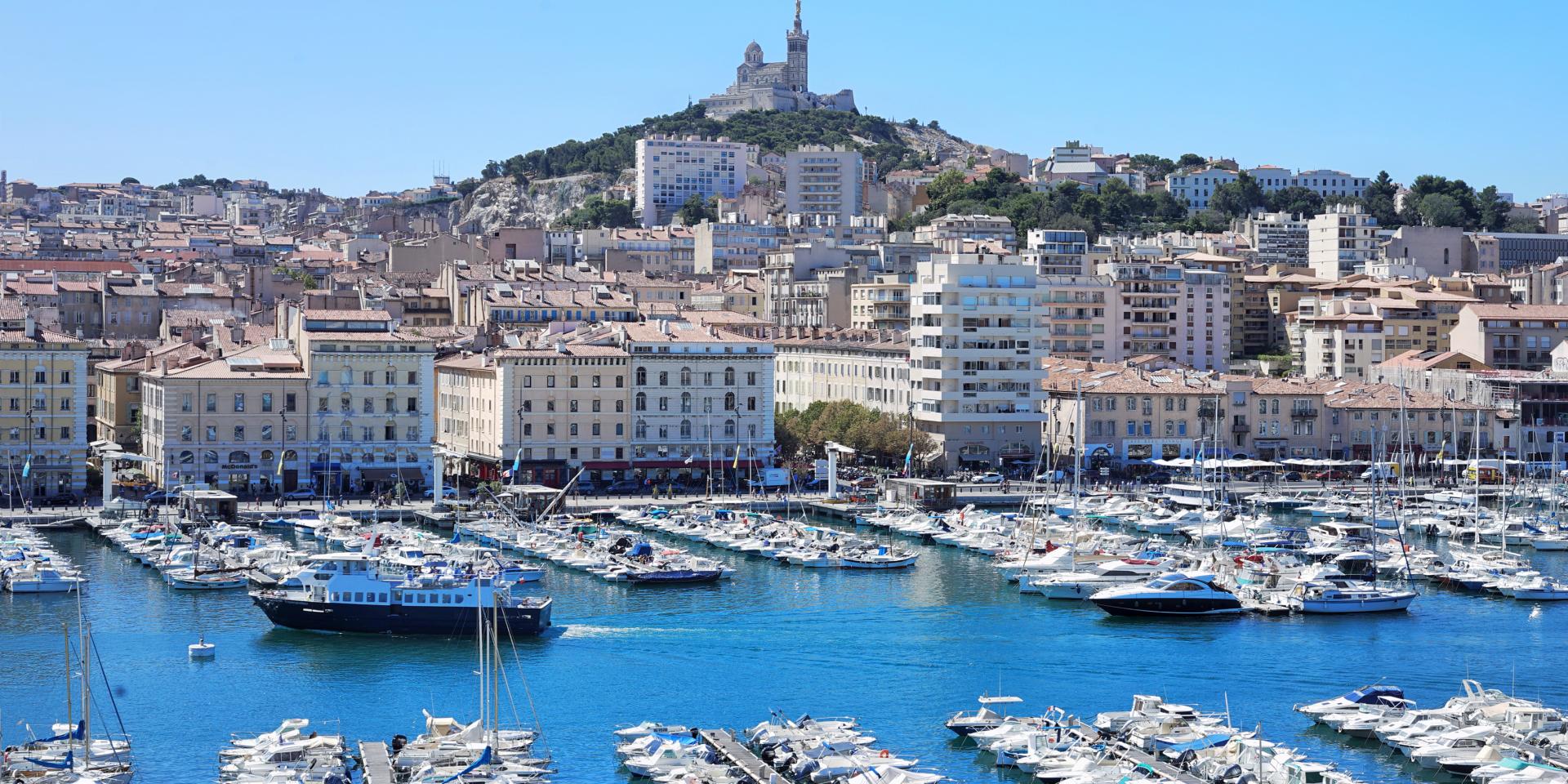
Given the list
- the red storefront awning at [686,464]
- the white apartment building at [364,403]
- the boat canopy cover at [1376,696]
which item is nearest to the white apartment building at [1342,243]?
the red storefront awning at [686,464]

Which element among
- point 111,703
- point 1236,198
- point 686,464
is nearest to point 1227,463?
point 686,464

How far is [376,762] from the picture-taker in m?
32.8

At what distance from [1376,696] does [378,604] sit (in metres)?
19.2

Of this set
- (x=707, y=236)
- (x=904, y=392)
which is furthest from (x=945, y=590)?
(x=707, y=236)

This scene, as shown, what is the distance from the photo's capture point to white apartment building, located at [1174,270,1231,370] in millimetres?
A: 97625

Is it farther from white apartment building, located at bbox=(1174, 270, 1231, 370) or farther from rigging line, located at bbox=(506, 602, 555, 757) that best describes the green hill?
rigging line, located at bbox=(506, 602, 555, 757)

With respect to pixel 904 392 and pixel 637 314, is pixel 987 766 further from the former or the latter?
pixel 637 314

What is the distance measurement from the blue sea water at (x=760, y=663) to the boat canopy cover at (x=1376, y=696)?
995 millimetres

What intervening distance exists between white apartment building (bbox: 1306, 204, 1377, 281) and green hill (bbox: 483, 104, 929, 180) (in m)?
55.0

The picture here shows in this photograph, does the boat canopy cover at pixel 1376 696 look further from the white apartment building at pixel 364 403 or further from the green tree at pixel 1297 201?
the green tree at pixel 1297 201

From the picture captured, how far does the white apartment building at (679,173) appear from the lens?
153500 millimetres

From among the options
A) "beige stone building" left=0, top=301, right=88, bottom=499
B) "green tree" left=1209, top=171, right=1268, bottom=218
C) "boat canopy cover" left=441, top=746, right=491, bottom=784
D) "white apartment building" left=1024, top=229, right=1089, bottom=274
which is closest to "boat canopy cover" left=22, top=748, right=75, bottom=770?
"boat canopy cover" left=441, top=746, right=491, bottom=784

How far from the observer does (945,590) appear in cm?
5278

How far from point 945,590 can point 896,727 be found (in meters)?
16.0
